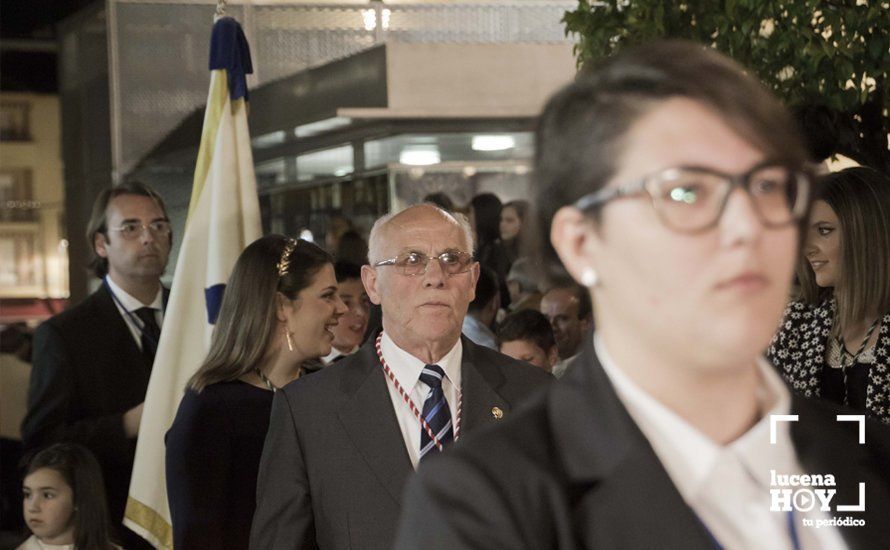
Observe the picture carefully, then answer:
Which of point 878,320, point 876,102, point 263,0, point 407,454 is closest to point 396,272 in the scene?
point 407,454

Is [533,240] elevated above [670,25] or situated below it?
below

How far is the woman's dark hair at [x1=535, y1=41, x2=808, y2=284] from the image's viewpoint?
87cm

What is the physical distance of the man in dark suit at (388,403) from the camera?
2.49 meters

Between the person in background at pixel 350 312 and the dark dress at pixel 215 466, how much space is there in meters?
1.32

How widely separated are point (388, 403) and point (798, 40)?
1.98 meters

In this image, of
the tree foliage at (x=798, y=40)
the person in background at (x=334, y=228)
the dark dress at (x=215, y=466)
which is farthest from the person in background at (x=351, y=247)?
the dark dress at (x=215, y=466)

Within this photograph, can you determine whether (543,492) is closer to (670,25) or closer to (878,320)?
(878,320)

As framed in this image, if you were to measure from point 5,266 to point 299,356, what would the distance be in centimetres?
281

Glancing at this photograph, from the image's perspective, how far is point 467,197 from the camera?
7.46m

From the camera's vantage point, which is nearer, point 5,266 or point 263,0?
point 5,266

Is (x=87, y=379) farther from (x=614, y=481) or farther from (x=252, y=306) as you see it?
(x=614, y=481)

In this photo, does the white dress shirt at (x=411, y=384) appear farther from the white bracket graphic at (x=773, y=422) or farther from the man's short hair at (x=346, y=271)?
the man's short hair at (x=346, y=271)

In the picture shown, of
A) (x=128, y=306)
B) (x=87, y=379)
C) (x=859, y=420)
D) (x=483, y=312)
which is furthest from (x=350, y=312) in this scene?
(x=859, y=420)

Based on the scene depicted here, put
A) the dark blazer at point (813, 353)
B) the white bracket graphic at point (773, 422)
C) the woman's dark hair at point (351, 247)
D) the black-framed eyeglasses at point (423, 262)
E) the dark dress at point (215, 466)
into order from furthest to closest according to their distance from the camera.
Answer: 1. the woman's dark hair at point (351, 247)
2. the dark dress at point (215, 466)
3. the dark blazer at point (813, 353)
4. the black-framed eyeglasses at point (423, 262)
5. the white bracket graphic at point (773, 422)
